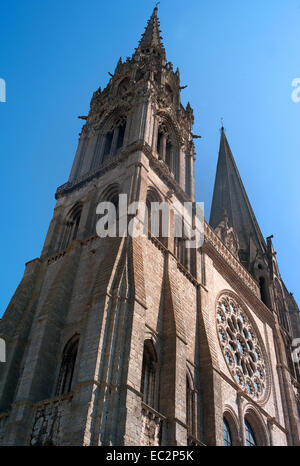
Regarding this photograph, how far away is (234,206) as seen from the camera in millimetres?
40062

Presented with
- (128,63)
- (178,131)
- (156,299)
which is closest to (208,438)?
(156,299)

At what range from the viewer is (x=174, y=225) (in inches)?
877

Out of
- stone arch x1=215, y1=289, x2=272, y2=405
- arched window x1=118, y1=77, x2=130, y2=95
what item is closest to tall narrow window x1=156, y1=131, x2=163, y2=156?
arched window x1=118, y1=77, x2=130, y2=95

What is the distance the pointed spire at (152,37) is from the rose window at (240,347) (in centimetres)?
1944

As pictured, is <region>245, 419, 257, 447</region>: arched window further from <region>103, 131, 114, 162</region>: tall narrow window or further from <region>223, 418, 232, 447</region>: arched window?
<region>103, 131, 114, 162</region>: tall narrow window

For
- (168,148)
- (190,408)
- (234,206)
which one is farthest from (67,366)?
(234,206)

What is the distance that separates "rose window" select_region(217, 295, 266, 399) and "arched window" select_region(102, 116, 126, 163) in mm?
9594

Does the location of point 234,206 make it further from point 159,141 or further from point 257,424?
point 257,424

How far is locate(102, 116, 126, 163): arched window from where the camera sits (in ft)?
83.5

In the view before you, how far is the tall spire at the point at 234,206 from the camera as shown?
34844mm

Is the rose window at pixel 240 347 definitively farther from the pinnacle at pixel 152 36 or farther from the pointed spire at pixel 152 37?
the pinnacle at pixel 152 36
